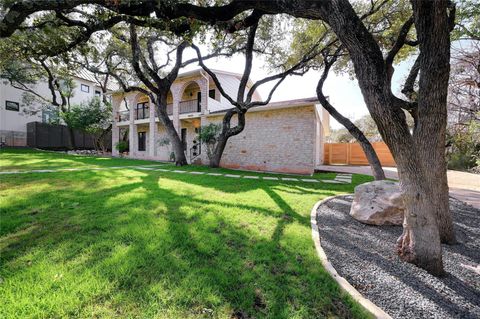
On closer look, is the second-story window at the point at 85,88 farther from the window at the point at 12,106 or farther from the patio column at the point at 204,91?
the patio column at the point at 204,91

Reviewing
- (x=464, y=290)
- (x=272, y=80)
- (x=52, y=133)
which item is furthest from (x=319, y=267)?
(x=52, y=133)

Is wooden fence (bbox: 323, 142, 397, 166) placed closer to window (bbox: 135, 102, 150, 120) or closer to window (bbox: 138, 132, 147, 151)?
window (bbox: 135, 102, 150, 120)

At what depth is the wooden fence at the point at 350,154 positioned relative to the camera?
1828cm

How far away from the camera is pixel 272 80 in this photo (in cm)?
1104

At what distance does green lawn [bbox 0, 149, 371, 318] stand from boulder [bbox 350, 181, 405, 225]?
109cm

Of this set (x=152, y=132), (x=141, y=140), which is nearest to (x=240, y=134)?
(x=152, y=132)

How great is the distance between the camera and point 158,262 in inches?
96.5

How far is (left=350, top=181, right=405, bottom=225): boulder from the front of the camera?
4.14 metres

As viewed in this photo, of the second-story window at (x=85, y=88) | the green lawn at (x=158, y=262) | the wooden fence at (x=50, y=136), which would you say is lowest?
the green lawn at (x=158, y=262)

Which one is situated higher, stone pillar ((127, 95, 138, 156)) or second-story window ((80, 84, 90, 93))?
second-story window ((80, 84, 90, 93))

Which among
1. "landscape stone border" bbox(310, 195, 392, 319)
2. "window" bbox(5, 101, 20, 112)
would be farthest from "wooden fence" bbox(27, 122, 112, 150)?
"landscape stone border" bbox(310, 195, 392, 319)

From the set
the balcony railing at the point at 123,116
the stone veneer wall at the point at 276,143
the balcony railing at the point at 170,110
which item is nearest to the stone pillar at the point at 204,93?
the balcony railing at the point at 170,110

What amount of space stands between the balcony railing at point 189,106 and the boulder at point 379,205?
1413 centimetres

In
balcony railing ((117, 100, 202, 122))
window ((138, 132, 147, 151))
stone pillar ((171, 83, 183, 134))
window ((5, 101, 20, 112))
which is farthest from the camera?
window ((5, 101, 20, 112))
